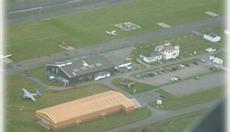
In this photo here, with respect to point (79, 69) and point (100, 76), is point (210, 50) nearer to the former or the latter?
point (100, 76)

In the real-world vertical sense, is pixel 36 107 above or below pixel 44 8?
below

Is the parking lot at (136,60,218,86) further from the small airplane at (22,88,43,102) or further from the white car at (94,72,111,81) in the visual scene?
the small airplane at (22,88,43,102)

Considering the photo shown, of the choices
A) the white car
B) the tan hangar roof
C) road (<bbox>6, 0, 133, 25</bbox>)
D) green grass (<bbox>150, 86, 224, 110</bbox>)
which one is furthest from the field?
green grass (<bbox>150, 86, 224, 110</bbox>)

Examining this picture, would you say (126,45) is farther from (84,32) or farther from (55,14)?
(55,14)

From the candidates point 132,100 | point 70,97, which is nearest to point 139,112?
point 132,100

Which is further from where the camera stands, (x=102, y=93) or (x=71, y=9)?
(x=71, y=9)

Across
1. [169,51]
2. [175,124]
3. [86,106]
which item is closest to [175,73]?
[169,51]
